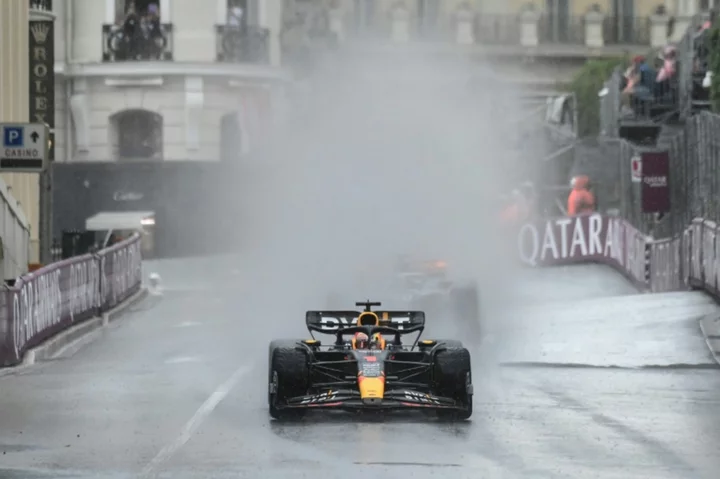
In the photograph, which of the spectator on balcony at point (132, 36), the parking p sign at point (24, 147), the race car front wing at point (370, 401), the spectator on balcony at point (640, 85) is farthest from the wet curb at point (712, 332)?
the spectator on balcony at point (132, 36)

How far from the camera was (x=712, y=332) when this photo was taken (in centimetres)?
2630

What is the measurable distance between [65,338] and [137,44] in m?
26.8

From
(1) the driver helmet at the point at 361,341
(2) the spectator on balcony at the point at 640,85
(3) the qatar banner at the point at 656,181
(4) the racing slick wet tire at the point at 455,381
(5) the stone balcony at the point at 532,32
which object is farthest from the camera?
(5) the stone balcony at the point at 532,32

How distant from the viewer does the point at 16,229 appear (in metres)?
35.4

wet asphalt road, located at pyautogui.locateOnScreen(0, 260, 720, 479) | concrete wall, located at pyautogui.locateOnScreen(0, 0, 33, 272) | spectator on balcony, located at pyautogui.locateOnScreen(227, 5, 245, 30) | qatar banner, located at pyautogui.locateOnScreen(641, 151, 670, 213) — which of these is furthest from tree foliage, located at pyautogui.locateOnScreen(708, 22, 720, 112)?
spectator on balcony, located at pyautogui.locateOnScreen(227, 5, 245, 30)

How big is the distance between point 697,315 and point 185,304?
12.0 meters

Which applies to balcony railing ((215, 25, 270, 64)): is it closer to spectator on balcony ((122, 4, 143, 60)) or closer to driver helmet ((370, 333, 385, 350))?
spectator on balcony ((122, 4, 143, 60))

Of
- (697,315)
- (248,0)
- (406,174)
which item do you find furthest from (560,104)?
(697,315)

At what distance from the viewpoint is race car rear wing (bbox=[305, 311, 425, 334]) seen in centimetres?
1905

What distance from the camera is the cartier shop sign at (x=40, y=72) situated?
3903 cm

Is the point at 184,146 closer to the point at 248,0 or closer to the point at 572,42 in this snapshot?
the point at 248,0

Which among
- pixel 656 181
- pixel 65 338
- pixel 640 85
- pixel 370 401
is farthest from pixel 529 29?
pixel 370 401

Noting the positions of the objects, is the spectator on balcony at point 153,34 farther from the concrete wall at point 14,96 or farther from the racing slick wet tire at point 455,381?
the racing slick wet tire at point 455,381

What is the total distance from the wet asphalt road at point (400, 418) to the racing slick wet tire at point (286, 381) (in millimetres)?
260
